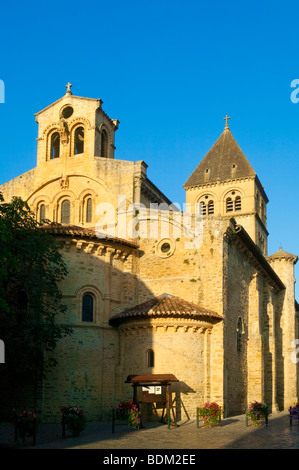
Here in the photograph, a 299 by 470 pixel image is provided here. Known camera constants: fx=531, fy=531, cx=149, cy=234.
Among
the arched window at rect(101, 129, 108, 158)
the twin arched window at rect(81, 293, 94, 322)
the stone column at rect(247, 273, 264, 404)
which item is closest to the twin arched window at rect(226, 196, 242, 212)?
the stone column at rect(247, 273, 264, 404)

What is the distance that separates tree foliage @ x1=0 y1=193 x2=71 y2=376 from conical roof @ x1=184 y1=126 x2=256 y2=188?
A: 3193 cm

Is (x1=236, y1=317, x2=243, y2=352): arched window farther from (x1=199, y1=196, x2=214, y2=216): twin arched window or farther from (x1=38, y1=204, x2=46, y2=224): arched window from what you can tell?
(x1=199, y1=196, x2=214, y2=216): twin arched window

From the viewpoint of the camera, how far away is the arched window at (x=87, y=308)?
82.1 ft

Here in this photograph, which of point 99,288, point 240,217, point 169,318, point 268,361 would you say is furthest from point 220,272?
point 240,217

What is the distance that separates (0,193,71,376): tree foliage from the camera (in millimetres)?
21469

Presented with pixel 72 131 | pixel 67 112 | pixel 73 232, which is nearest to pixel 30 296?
pixel 73 232

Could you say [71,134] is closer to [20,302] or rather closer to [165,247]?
[165,247]

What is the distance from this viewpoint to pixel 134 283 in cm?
2717

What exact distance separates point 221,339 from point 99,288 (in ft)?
20.4

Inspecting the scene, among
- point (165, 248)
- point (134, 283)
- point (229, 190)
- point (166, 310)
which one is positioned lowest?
point (166, 310)

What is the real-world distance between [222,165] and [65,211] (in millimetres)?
27209

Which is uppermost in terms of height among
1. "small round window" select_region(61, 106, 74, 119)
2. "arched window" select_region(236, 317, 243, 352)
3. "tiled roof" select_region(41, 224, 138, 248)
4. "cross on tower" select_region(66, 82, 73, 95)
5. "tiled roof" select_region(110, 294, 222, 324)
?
"cross on tower" select_region(66, 82, 73, 95)

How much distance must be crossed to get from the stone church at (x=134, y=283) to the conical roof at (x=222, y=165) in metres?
19.2

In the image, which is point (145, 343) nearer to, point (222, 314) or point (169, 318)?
point (169, 318)
